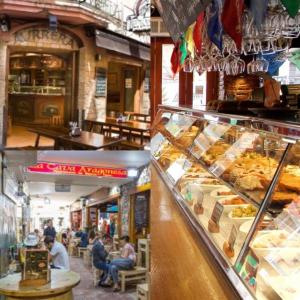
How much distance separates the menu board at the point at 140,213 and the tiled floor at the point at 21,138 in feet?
1.65

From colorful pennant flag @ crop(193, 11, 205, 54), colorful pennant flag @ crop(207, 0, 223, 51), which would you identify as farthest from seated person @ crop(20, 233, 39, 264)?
colorful pennant flag @ crop(193, 11, 205, 54)

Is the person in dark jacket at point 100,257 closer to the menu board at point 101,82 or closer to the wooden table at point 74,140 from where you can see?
the wooden table at point 74,140

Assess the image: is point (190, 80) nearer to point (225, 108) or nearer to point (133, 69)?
point (225, 108)

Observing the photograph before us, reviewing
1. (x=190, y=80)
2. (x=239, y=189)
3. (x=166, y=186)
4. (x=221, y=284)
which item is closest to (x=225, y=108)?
(x=166, y=186)

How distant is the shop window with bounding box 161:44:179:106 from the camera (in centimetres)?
557

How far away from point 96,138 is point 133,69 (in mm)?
382

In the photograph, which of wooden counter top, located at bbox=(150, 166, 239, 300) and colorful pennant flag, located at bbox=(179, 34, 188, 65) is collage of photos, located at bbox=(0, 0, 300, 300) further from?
colorful pennant flag, located at bbox=(179, 34, 188, 65)

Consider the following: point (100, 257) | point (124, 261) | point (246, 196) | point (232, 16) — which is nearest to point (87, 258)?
point (100, 257)

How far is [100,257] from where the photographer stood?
8.13 ft

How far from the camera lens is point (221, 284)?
7.61 ft

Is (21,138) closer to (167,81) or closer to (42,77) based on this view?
(42,77)

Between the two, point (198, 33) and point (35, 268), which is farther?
point (198, 33)

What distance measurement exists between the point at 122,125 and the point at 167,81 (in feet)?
10.9

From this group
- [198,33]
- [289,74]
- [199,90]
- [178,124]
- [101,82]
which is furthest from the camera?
[289,74]
